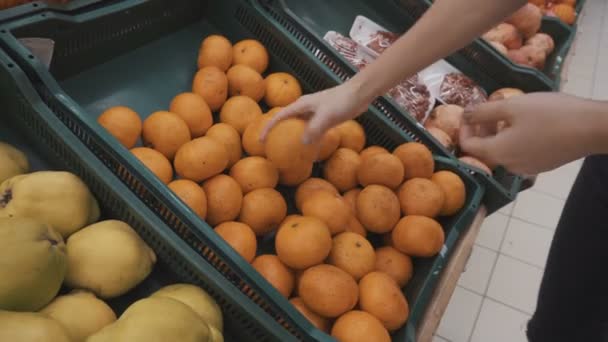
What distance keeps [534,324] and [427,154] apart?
26.9 inches

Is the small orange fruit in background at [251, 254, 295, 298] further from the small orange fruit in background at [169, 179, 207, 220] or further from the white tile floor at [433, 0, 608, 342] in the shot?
the white tile floor at [433, 0, 608, 342]

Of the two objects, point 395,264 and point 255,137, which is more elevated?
point 255,137

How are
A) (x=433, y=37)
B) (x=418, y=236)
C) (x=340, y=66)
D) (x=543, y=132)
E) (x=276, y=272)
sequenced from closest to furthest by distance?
(x=543, y=132)
(x=433, y=37)
(x=276, y=272)
(x=418, y=236)
(x=340, y=66)

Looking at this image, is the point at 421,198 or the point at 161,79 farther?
the point at 161,79

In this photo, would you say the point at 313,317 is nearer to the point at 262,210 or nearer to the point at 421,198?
the point at 262,210

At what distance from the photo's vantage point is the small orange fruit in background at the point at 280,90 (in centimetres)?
143

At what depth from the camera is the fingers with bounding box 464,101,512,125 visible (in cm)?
80

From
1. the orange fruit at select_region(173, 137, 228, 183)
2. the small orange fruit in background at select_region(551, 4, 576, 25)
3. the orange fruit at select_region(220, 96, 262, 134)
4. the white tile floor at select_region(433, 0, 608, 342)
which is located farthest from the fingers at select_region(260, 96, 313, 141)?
the small orange fruit in background at select_region(551, 4, 576, 25)

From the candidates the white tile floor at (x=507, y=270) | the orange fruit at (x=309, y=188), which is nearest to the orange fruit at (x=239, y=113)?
the orange fruit at (x=309, y=188)

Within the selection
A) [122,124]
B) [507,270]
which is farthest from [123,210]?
[507,270]

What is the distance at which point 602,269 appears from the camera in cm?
129

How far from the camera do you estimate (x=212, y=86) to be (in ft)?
4.30

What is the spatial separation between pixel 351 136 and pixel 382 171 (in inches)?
6.7

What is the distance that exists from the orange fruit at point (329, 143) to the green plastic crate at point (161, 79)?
0.63 ft
